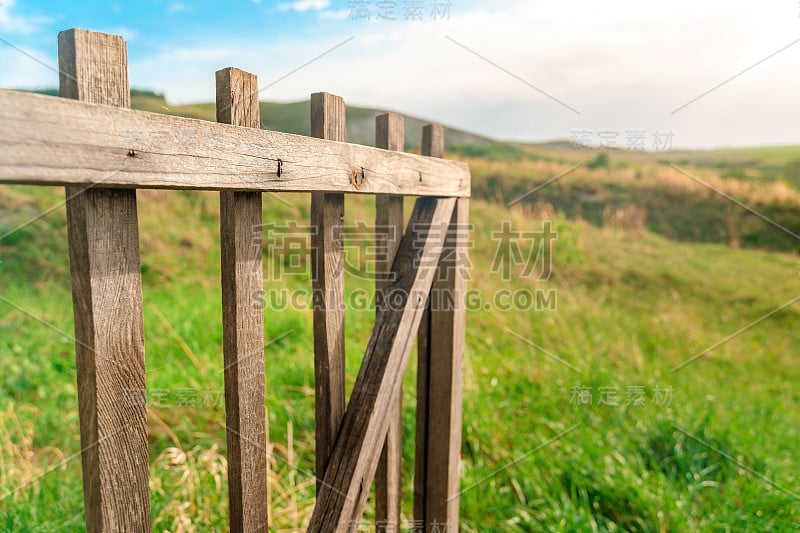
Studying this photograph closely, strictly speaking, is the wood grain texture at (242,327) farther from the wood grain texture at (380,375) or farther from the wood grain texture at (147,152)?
the wood grain texture at (380,375)

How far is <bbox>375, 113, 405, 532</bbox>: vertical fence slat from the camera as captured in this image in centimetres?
175

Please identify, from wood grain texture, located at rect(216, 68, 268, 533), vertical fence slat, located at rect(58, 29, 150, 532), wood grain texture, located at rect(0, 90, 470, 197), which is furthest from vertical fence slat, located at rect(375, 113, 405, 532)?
vertical fence slat, located at rect(58, 29, 150, 532)

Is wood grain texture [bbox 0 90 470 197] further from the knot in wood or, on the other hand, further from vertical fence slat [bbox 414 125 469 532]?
vertical fence slat [bbox 414 125 469 532]

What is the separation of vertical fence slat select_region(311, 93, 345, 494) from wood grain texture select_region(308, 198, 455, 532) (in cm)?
5

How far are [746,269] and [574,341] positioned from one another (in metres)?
6.11

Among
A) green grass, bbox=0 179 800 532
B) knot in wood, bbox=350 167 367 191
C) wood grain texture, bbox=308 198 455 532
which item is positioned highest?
knot in wood, bbox=350 167 367 191

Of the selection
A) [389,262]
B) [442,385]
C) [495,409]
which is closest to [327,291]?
[389,262]

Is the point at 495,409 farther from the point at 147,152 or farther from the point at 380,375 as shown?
the point at 147,152

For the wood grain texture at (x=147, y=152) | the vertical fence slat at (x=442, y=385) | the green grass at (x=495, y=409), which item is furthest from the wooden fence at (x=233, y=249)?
the green grass at (x=495, y=409)

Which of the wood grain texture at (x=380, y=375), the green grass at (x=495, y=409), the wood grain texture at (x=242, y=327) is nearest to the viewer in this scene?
the wood grain texture at (x=242, y=327)

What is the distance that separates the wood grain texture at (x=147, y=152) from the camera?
2.46ft

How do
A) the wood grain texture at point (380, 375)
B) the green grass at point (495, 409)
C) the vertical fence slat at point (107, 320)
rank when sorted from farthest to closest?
the green grass at point (495, 409)
the wood grain texture at point (380, 375)
the vertical fence slat at point (107, 320)

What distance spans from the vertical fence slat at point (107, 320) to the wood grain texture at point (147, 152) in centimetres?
4

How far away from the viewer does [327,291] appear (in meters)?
1.48
